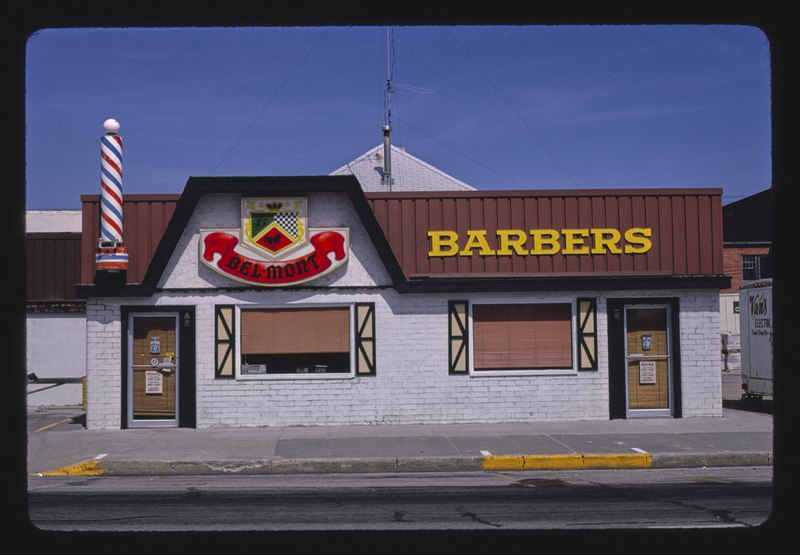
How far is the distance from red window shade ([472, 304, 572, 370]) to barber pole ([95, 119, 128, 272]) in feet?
22.2

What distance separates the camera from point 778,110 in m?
2.44

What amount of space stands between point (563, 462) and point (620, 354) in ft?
15.5

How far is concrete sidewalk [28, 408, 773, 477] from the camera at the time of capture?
12.1 meters

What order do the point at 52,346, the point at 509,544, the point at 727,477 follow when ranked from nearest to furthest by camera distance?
the point at 509,544 → the point at 727,477 → the point at 52,346

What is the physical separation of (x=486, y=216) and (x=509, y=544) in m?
13.7

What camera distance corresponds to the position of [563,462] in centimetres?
1219

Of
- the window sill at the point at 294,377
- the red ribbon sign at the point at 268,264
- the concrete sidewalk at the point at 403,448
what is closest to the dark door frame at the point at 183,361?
the concrete sidewalk at the point at 403,448

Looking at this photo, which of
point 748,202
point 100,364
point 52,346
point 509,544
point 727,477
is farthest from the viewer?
point 748,202

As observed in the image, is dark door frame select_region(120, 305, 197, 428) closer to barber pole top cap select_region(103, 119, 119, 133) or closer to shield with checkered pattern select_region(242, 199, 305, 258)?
shield with checkered pattern select_region(242, 199, 305, 258)

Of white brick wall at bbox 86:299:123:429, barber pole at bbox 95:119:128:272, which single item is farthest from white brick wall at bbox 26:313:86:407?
barber pole at bbox 95:119:128:272

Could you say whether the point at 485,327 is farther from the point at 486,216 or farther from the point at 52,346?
the point at 52,346

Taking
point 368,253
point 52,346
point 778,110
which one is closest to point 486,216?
point 368,253

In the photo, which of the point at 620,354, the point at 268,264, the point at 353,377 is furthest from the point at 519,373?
the point at 268,264

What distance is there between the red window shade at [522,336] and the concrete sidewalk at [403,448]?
122 centimetres
